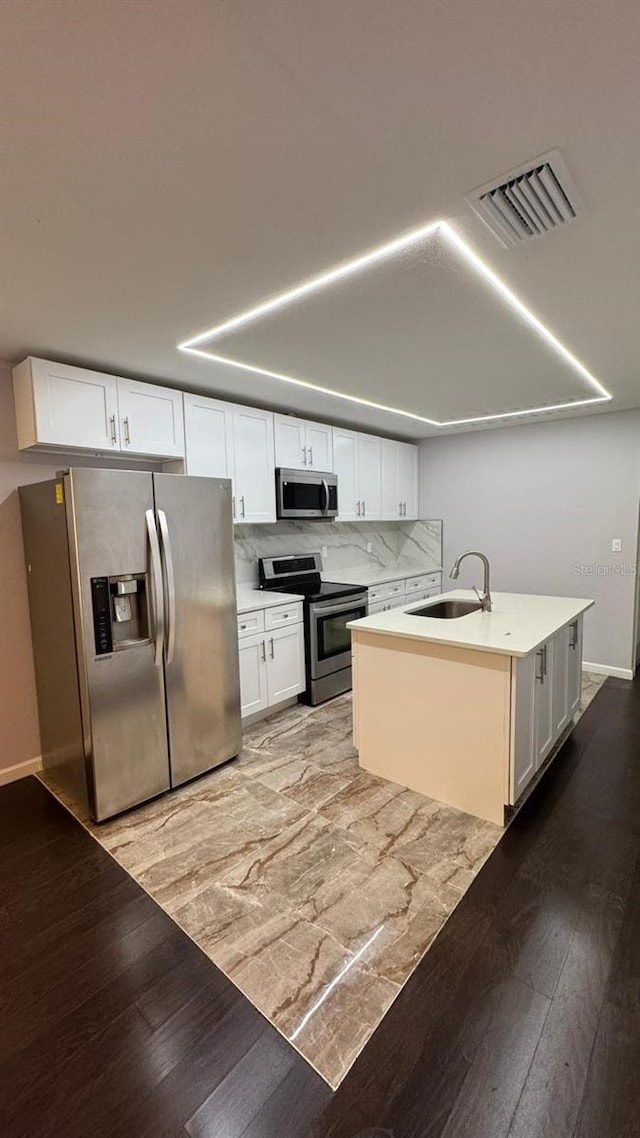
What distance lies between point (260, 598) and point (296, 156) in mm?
2693

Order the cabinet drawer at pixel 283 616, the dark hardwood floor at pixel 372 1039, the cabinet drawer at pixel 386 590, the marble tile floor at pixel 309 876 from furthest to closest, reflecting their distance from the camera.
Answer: the cabinet drawer at pixel 386 590 → the cabinet drawer at pixel 283 616 → the marble tile floor at pixel 309 876 → the dark hardwood floor at pixel 372 1039

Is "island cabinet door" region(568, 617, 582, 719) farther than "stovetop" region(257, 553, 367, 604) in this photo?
No

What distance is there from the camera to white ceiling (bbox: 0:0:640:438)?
36.8 inches

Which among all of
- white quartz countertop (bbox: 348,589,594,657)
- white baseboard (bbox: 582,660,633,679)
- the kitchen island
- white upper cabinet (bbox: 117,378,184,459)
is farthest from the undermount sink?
white baseboard (bbox: 582,660,633,679)

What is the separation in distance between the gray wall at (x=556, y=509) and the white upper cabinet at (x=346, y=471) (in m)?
1.31

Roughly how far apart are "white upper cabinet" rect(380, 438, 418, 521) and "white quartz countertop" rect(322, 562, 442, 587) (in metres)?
0.60

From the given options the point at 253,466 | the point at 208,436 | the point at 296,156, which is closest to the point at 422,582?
the point at 253,466

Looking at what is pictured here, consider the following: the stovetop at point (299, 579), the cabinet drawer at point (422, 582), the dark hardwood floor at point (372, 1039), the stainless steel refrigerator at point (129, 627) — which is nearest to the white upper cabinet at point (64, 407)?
the stainless steel refrigerator at point (129, 627)

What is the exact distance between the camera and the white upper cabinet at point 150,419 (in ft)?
9.22

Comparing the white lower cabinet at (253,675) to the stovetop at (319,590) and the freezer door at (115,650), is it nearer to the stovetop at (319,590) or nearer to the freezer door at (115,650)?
the stovetop at (319,590)

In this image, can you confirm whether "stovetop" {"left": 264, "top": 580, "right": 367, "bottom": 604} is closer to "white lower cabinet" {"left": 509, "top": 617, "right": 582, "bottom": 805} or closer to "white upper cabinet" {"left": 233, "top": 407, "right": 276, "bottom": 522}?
"white upper cabinet" {"left": 233, "top": 407, "right": 276, "bottom": 522}

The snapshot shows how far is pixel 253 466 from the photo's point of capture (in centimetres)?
356

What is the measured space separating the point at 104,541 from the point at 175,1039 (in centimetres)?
186

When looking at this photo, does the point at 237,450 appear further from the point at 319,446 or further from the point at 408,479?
the point at 408,479
